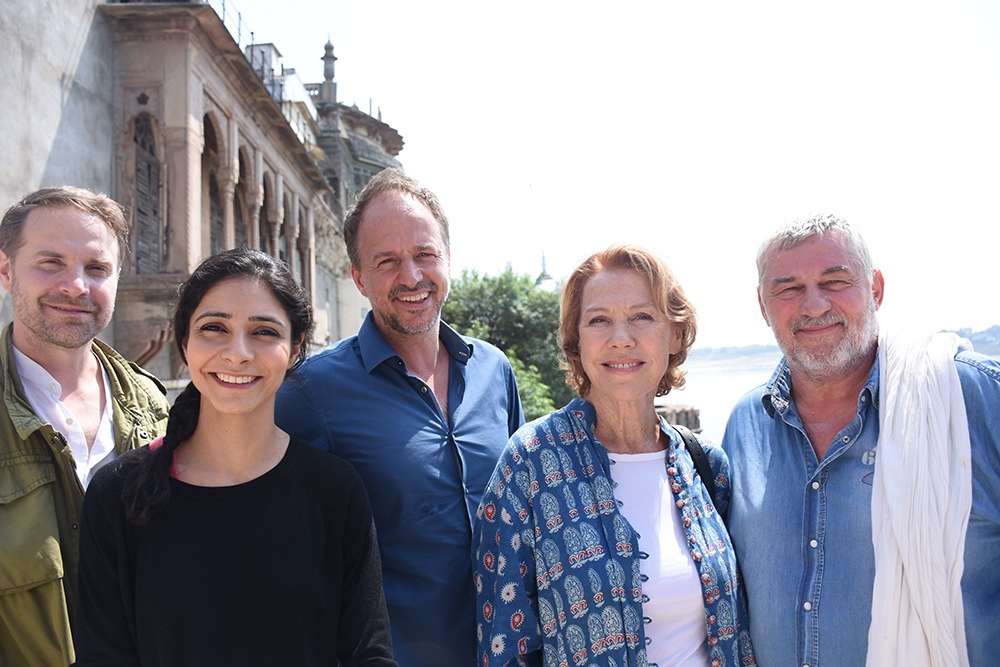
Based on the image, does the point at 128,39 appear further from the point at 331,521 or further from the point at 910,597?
the point at 910,597

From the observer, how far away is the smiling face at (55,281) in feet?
8.47

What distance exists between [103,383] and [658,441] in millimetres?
2262

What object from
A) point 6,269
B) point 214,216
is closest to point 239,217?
point 214,216

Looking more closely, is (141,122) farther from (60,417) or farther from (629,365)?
(629,365)

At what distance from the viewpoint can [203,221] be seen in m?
13.9

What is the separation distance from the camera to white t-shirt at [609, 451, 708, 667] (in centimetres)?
224

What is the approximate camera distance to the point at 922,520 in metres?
2.22

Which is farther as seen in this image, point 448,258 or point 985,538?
point 448,258

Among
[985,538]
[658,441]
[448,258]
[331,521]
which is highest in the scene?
[448,258]

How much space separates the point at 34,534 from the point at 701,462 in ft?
7.87

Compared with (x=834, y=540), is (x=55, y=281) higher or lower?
higher

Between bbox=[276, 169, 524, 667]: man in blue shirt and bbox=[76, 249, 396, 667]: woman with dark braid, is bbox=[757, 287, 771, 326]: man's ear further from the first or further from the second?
bbox=[76, 249, 396, 667]: woman with dark braid

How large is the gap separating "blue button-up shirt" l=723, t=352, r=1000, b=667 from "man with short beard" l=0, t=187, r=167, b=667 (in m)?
2.40

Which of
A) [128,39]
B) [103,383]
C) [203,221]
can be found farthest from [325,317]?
[103,383]
